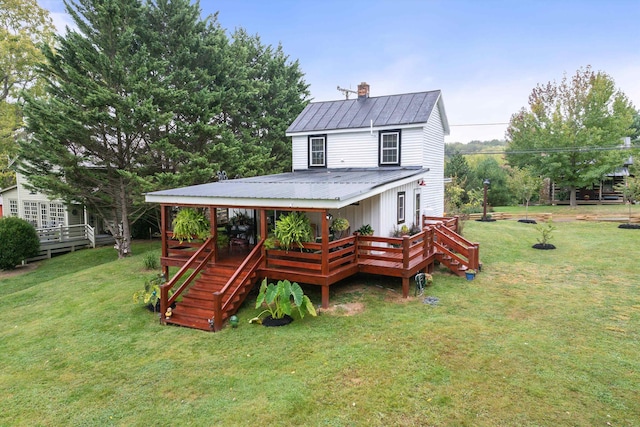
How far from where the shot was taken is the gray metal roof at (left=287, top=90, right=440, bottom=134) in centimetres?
1499

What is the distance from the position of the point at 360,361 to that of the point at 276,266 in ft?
15.1

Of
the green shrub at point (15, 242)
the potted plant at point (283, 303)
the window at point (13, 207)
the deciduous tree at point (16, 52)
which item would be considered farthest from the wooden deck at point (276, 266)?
the window at point (13, 207)

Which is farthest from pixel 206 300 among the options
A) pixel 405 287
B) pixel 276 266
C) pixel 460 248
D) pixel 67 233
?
pixel 67 233

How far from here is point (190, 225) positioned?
1105cm

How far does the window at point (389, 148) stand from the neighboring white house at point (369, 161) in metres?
0.04

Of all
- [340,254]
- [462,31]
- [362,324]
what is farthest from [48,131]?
[462,31]

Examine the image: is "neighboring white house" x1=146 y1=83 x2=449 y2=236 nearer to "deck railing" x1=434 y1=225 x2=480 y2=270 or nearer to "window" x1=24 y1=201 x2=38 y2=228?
"deck railing" x1=434 y1=225 x2=480 y2=270

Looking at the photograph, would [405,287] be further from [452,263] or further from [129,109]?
[129,109]

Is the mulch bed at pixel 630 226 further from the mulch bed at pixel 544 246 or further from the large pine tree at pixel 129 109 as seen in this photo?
the large pine tree at pixel 129 109

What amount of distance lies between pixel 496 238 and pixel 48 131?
20840 mm

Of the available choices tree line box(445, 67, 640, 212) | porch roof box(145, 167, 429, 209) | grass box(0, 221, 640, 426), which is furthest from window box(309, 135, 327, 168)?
tree line box(445, 67, 640, 212)

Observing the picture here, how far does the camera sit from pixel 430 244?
1202 cm

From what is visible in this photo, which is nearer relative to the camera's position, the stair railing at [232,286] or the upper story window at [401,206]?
the stair railing at [232,286]

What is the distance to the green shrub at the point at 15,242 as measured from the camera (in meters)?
17.4
